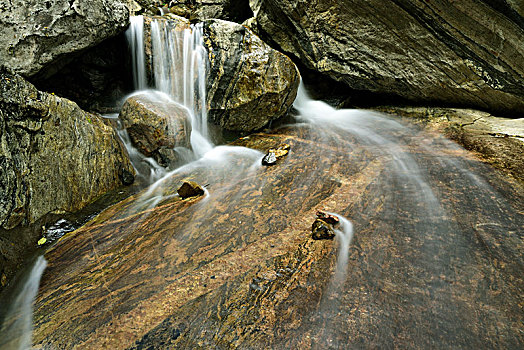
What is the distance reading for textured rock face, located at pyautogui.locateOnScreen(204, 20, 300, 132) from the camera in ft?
20.3

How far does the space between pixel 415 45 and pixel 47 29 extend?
28.3ft

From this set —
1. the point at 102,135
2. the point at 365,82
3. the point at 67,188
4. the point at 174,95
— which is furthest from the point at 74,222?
the point at 365,82

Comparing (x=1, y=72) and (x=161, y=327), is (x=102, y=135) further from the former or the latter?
(x=161, y=327)

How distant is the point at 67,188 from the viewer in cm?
363

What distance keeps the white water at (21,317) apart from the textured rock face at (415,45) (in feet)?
28.7

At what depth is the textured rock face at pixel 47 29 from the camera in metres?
4.06

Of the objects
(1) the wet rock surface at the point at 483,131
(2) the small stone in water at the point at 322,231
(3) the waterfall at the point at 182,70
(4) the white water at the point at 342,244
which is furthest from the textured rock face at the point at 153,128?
(1) the wet rock surface at the point at 483,131

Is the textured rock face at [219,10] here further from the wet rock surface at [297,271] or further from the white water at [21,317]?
the white water at [21,317]

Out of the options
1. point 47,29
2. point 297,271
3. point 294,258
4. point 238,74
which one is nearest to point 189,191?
point 294,258

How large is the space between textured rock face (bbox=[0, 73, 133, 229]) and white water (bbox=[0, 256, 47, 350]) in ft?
2.43

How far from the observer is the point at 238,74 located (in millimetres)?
6203

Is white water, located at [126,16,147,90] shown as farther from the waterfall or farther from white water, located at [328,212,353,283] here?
white water, located at [328,212,353,283]

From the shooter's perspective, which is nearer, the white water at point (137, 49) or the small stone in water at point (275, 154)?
the small stone in water at point (275, 154)

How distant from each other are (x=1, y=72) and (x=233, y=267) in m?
3.97
